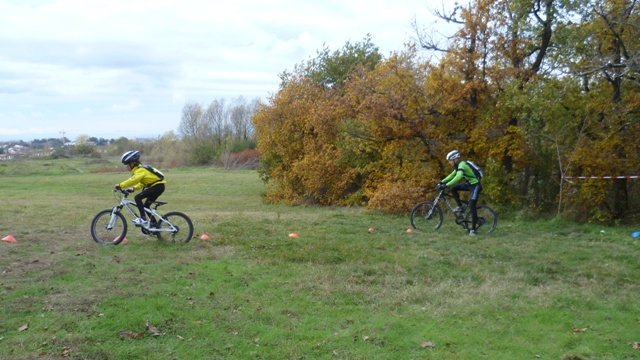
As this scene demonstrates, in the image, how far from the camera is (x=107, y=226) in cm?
1056

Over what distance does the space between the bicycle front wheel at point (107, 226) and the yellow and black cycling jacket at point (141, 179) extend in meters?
0.67

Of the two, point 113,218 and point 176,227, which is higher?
point 113,218

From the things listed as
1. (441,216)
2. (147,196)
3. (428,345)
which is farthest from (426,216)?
(428,345)

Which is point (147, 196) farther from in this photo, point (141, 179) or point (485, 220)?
point (485, 220)

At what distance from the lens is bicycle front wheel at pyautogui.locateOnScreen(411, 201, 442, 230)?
1334 centimetres

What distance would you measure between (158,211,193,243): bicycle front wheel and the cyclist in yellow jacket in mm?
311

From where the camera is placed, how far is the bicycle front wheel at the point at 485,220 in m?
12.6

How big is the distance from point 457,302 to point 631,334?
186 cm

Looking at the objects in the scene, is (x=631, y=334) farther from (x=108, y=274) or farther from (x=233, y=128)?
(x=233, y=128)

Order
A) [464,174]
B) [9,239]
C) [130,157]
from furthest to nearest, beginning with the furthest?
[464,174] → [9,239] → [130,157]

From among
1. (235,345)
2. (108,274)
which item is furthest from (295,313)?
(108,274)

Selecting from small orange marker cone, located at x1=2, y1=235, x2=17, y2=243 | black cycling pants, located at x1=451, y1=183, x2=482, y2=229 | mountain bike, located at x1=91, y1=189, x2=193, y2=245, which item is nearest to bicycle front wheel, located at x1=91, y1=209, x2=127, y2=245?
mountain bike, located at x1=91, y1=189, x2=193, y2=245

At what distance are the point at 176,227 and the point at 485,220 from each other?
659cm

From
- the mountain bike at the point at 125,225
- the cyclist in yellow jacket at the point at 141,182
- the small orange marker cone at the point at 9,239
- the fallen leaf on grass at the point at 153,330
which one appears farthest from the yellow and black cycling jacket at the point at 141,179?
the fallen leaf on grass at the point at 153,330
